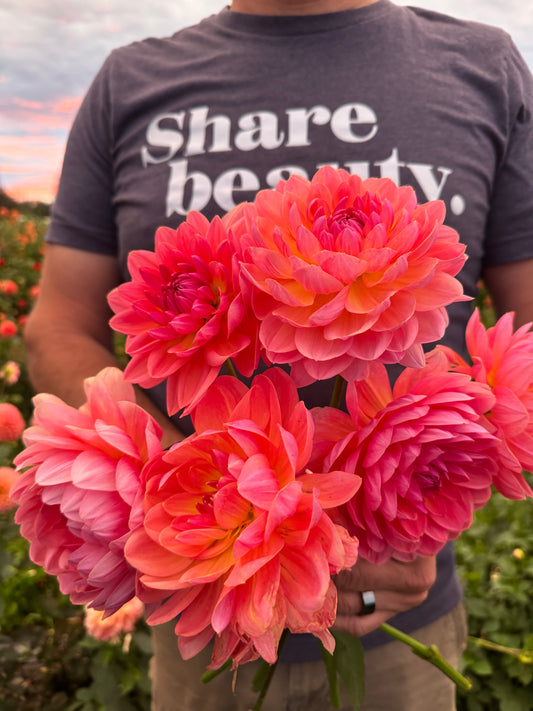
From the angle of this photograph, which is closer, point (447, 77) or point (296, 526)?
point (296, 526)

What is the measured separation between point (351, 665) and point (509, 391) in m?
0.35

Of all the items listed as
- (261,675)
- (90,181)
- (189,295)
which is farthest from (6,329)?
(189,295)

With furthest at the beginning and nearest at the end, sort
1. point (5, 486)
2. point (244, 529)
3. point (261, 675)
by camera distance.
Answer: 1. point (5, 486)
2. point (261, 675)
3. point (244, 529)

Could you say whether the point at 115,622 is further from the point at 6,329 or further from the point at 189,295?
the point at 6,329

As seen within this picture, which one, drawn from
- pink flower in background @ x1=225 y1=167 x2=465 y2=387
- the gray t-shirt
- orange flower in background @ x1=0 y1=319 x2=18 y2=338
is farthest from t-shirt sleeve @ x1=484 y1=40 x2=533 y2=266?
orange flower in background @ x1=0 y1=319 x2=18 y2=338

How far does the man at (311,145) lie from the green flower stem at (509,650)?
640 mm

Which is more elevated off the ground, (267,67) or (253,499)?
(267,67)

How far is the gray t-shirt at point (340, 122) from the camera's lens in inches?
37.5

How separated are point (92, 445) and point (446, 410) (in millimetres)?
279

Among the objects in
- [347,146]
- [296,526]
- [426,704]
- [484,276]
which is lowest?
[426,704]

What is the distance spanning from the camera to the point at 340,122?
0.96 metres

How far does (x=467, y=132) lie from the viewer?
96cm

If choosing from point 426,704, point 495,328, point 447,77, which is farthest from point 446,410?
point 426,704

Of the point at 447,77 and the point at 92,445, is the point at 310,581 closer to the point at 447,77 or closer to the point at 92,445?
the point at 92,445
